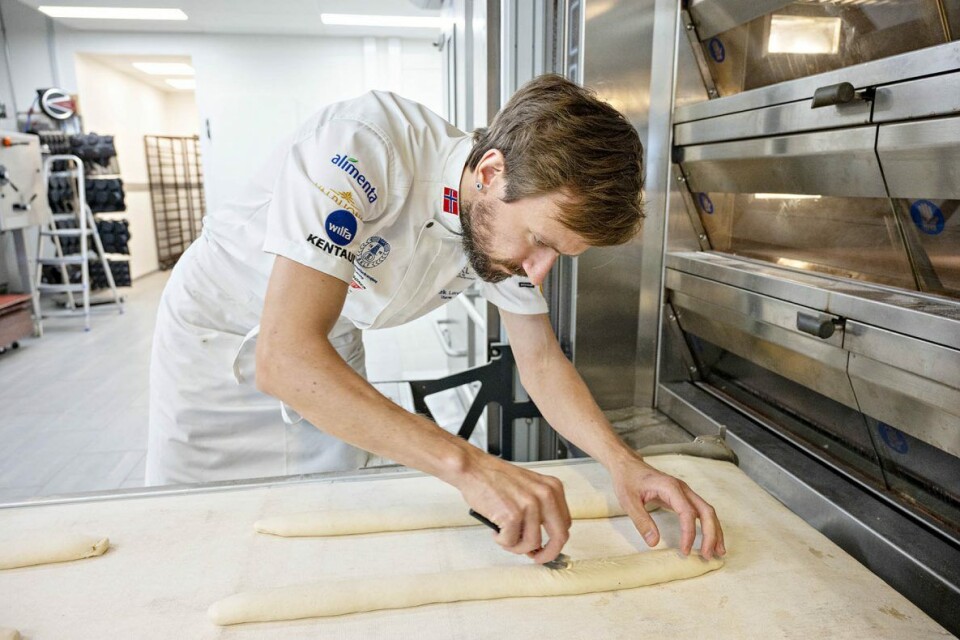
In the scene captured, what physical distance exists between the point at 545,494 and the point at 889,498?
0.70 metres

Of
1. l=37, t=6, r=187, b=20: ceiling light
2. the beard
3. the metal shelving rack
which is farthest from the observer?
the metal shelving rack

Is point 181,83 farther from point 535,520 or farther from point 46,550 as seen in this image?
point 535,520

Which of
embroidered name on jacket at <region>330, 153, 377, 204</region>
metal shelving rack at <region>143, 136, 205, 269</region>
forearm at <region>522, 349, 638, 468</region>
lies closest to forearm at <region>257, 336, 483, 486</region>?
embroidered name on jacket at <region>330, 153, 377, 204</region>

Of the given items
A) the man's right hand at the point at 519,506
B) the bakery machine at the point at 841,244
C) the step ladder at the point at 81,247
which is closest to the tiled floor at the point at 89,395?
the step ladder at the point at 81,247

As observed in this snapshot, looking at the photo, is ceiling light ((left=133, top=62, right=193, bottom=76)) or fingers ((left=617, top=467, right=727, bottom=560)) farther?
ceiling light ((left=133, top=62, right=193, bottom=76))

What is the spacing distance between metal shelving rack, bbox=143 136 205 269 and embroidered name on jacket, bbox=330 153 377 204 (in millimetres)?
9634

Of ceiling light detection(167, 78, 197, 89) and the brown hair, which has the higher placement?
ceiling light detection(167, 78, 197, 89)

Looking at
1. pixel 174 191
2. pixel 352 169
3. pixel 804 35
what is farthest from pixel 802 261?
pixel 174 191

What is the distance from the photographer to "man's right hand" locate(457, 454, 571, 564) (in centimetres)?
88

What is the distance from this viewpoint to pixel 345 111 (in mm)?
1094

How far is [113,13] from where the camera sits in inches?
254

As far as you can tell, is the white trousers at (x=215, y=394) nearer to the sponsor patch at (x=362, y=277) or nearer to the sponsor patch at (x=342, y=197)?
the sponsor patch at (x=362, y=277)

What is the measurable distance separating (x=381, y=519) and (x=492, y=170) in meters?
0.63

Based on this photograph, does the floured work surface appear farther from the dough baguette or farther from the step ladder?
the step ladder
